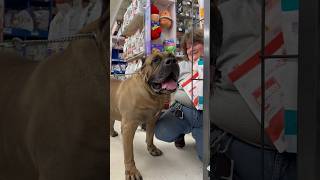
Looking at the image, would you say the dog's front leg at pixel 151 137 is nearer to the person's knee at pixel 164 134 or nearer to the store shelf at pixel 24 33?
the person's knee at pixel 164 134

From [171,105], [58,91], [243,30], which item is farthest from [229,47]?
[171,105]

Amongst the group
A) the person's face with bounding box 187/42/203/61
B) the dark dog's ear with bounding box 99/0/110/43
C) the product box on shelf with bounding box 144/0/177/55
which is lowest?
the dark dog's ear with bounding box 99/0/110/43

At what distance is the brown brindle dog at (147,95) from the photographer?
0.85 metres

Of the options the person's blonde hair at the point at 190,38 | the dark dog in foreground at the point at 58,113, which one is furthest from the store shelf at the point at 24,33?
the person's blonde hair at the point at 190,38

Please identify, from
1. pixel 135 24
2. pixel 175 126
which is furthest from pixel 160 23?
pixel 175 126

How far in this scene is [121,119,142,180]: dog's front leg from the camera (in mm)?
777

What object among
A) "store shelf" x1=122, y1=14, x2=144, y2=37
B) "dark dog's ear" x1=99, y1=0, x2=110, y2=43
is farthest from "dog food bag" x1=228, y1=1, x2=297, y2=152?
"store shelf" x1=122, y1=14, x2=144, y2=37

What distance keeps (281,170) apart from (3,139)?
0.40 meters

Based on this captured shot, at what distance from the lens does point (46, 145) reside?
278 millimetres

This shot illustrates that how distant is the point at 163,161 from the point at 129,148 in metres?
0.14

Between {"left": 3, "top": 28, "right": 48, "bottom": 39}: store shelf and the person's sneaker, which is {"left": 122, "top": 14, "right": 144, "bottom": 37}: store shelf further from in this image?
{"left": 3, "top": 28, "right": 48, "bottom": 39}: store shelf

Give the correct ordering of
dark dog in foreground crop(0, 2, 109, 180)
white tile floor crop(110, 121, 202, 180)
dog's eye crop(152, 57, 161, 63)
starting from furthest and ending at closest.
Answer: dog's eye crop(152, 57, 161, 63)
white tile floor crop(110, 121, 202, 180)
dark dog in foreground crop(0, 2, 109, 180)

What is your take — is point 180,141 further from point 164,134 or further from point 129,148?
point 129,148

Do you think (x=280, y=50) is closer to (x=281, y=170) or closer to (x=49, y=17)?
(x=281, y=170)
